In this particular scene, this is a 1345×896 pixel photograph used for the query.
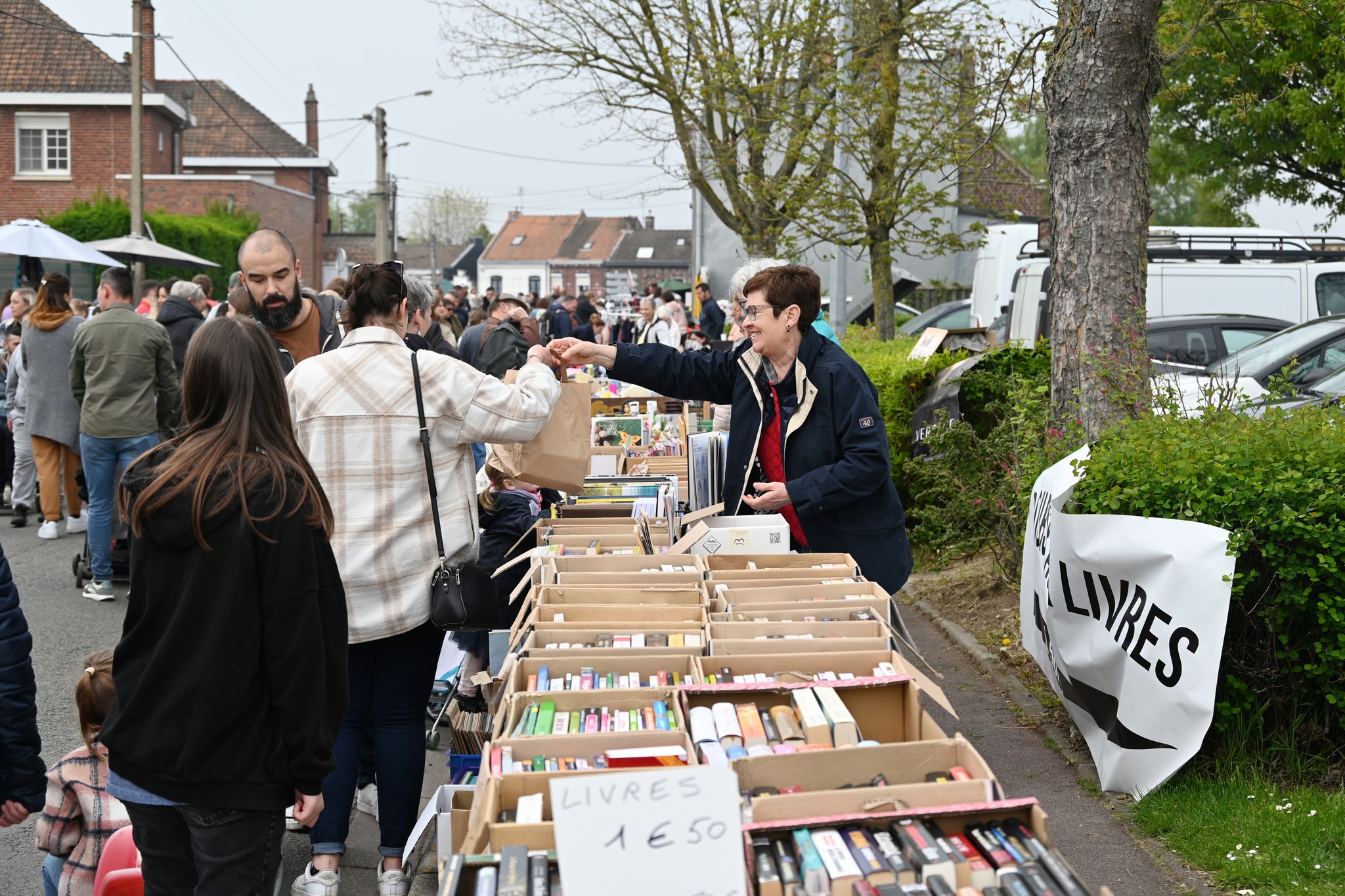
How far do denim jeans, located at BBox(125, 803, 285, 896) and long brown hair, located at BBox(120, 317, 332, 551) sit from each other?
25.0 inches

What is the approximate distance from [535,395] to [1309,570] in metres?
2.67

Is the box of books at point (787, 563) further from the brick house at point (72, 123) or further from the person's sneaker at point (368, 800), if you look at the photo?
the brick house at point (72, 123)

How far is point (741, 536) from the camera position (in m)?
4.51

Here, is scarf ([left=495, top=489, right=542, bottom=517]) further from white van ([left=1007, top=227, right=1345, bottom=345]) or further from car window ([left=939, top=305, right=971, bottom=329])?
car window ([left=939, top=305, right=971, bottom=329])

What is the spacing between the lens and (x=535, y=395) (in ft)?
12.9

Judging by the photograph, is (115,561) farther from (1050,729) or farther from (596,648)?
(1050,729)

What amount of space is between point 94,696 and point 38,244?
489 inches

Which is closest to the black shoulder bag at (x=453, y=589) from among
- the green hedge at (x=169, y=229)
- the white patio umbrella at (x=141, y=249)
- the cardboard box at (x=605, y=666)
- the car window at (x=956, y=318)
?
the cardboard box at (x=605, y=666)

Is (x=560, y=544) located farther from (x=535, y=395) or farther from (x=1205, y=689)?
(x=1205, y=689)

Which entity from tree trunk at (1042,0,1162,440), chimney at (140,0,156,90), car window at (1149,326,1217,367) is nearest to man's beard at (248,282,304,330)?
tree trunk at (1042,0,1162,440)

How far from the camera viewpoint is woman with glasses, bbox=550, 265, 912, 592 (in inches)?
177

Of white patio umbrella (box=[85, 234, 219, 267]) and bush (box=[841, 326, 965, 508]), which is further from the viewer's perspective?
white patio umbrella (box=[85, 234, 219, 267])

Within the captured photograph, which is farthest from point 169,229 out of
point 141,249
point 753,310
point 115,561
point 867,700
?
point 867,700

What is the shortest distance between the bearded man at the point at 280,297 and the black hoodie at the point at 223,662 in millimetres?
2134
